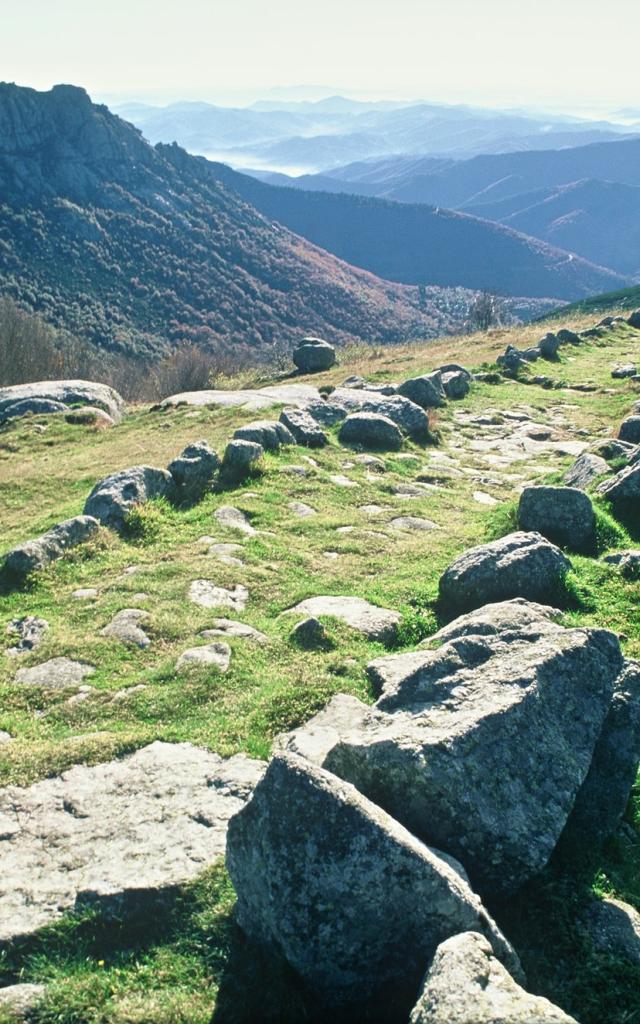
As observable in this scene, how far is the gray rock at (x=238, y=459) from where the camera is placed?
1884 centimetres

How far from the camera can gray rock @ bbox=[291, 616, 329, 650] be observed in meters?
10.9

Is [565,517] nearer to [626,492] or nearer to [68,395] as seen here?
[626,492]

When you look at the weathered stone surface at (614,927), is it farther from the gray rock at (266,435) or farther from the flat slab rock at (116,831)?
the gray rock at (266,435)

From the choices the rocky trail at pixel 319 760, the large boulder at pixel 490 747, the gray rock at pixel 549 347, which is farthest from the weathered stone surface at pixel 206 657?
the gray rock at pixel 549 347

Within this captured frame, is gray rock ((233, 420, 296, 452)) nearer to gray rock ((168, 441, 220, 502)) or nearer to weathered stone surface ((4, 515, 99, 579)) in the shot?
gray rock ((168, 441, 220, 502))

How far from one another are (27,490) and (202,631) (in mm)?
12157

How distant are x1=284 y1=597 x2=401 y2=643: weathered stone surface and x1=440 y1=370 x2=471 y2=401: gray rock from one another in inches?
763

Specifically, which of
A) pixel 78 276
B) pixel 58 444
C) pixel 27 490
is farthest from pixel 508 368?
pixel 78 276

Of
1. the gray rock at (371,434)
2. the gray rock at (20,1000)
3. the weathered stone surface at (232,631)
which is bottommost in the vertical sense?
the weathered stone surface at (232,631)

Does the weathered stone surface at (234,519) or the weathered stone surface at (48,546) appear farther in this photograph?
the weathered stone surface at (234,519)

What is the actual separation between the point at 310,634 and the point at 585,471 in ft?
31.1

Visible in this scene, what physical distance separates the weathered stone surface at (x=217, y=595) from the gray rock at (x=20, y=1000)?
6992 millimetres

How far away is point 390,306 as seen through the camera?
190 m

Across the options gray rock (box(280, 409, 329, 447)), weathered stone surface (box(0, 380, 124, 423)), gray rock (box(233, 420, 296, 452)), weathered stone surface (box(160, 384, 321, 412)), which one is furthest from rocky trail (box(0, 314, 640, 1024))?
weathered stone surface (box(0, 380, 124, 423))
